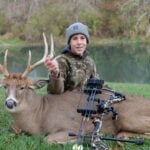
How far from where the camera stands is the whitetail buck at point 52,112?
561 centimetres

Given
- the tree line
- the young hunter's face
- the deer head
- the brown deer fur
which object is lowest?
the brown deer fur

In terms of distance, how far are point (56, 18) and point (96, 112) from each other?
4787cm

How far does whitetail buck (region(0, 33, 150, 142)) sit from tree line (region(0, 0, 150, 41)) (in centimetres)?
4033

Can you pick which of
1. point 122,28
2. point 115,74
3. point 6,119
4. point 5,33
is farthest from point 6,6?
point 6,119

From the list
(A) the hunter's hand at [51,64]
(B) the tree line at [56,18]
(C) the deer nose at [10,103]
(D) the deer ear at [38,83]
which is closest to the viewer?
(A) the hunter's hand at [51,64]

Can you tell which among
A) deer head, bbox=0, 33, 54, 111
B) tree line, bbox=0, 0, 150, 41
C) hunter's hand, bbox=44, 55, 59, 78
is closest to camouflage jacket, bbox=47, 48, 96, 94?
deer head, bbox=0, 33, 54, 111

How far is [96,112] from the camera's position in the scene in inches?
189

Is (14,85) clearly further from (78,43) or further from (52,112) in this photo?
(78,43)

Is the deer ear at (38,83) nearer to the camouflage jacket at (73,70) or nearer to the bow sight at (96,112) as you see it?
the camouflage jacket at (73,70)

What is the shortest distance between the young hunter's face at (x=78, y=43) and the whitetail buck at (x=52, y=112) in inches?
28.7

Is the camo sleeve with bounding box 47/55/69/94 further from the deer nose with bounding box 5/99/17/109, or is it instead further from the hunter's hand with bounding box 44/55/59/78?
the deer nose with bounding box 5/99/17/109

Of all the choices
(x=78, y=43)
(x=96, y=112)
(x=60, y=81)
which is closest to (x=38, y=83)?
(x=60, y=81)

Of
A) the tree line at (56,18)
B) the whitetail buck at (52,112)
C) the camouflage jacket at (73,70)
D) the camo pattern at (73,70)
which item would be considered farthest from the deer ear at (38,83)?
the tree line at (56,18)

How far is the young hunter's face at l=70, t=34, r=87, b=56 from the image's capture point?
6.39 m
